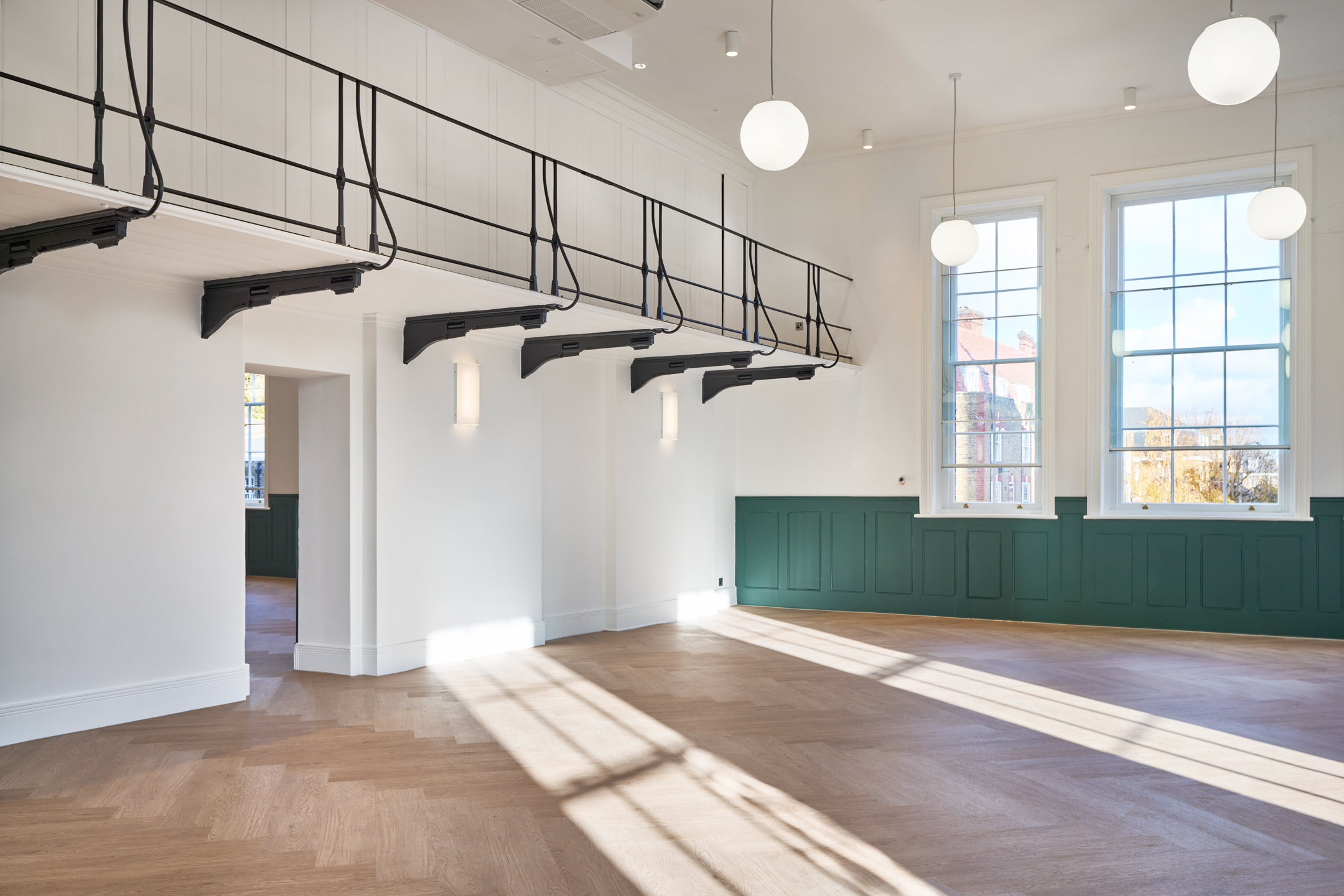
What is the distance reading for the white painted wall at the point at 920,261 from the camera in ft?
26.3

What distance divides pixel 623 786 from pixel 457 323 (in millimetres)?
3362

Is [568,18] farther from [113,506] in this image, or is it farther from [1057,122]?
[1057,122]

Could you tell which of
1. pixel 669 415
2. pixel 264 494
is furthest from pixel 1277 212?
pixel 264 494

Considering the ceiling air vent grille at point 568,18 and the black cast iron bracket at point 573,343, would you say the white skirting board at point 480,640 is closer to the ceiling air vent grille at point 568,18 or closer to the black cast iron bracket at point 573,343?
the black cast iron bracket at point 573,343

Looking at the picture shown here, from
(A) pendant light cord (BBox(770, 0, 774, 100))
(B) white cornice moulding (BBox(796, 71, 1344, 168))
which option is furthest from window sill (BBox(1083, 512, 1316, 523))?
(A) pendant light cord (BBox(770, 0, 774, 100))

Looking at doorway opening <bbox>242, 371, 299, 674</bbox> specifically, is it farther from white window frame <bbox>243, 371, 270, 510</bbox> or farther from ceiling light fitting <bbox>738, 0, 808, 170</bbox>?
ceiling light fitting <bbox>738, 0, 808, 170</bbox>

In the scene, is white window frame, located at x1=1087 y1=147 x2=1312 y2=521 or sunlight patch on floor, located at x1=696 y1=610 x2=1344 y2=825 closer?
sunlight patch on floor, located at x1=696 y1=610 x2=1344 y2=825

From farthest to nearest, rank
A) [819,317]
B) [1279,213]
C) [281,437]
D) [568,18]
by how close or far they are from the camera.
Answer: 1. [281,437]
2. [819,317]
3. [1279,213]
4. [568,18]

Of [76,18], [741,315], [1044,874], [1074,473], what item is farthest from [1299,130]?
[76,18]

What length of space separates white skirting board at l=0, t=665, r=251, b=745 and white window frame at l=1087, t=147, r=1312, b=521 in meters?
6.97

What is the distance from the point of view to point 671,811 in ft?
12.6

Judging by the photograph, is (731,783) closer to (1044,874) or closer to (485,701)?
(1044,874)

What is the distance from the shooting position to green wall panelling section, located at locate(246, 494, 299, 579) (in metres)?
12.2

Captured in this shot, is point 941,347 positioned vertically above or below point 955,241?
below
